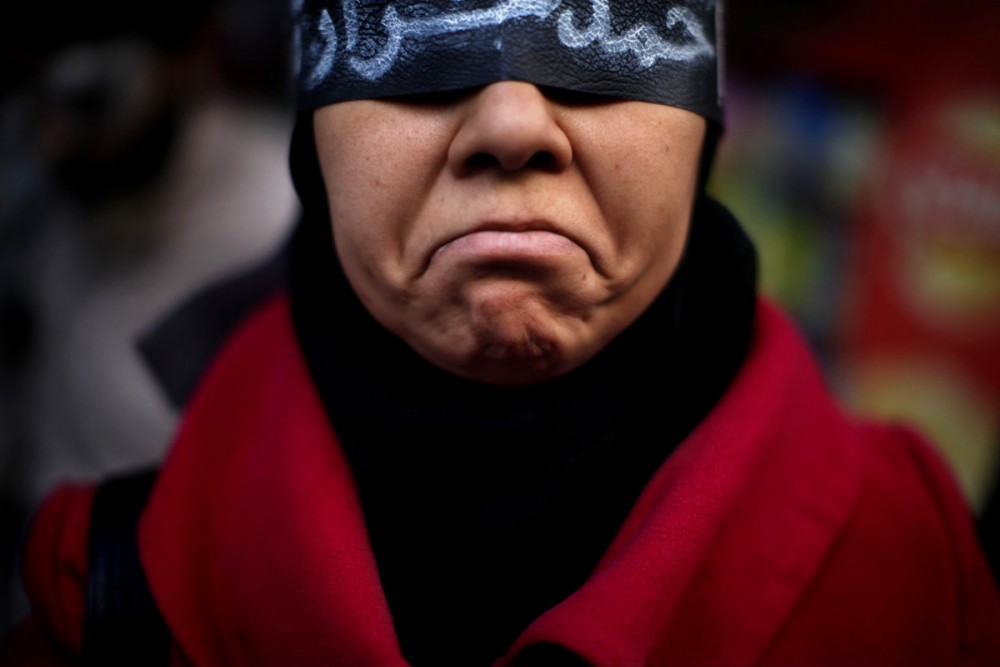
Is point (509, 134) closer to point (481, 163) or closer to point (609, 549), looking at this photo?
point (481, 163)

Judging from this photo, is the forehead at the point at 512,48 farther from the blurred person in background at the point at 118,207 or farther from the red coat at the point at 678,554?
the blurred person in background at the point at 118,207

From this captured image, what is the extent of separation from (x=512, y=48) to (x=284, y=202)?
1.22 meters

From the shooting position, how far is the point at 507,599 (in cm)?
95

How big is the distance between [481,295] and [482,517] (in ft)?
0.87

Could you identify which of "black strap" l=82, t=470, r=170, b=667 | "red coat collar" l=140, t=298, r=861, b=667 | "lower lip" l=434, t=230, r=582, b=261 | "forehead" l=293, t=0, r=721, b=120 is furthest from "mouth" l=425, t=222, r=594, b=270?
"black strap" l=82, t=470, r=170, b=667

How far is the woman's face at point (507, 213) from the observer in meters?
0.82

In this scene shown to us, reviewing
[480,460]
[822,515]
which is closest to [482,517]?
[480,460]

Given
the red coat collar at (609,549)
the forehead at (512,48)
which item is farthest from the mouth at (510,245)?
the red coat collar at (609,549)

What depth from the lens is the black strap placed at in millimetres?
998

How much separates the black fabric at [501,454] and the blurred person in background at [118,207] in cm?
77

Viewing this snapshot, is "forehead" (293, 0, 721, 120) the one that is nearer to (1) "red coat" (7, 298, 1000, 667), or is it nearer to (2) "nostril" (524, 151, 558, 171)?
(2) "nostril" (524, 151, 558, 171)

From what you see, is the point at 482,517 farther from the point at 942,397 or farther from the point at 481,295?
the point at 942,397

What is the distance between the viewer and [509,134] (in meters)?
0.80

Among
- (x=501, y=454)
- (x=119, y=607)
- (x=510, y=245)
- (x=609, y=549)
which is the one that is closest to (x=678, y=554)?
(x=609, y=549)
